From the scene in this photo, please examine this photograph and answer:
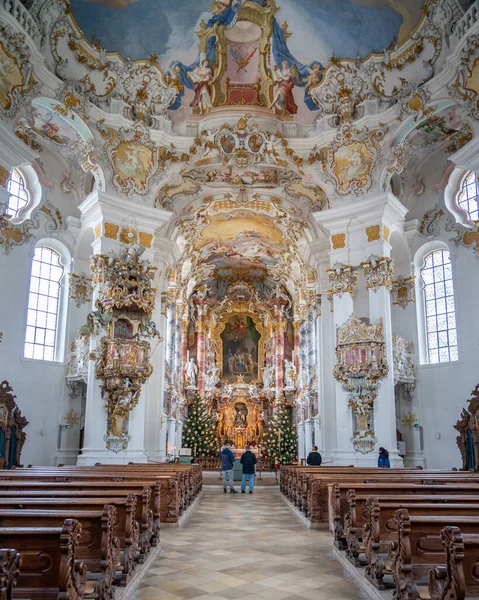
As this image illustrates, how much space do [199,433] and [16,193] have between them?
1552 cm

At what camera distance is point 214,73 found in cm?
1817

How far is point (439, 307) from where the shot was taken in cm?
1936

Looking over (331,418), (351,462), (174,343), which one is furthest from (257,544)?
(174,343)

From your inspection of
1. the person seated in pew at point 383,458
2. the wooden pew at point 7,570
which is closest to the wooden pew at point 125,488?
the wooden pew at point 7,570

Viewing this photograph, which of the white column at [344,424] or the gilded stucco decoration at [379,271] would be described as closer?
the white column at [344,424]

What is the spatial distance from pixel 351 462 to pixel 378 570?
→ 36.6ft

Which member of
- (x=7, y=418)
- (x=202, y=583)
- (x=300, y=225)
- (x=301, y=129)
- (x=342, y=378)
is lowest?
(x=202, y=583)

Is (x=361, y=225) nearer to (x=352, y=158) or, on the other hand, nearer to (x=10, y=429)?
(x=352, y=158)

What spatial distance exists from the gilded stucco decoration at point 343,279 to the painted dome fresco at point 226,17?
634 cm

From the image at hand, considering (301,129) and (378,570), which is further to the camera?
(301,129)

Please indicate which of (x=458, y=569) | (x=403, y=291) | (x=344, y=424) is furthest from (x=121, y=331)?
Answer: (x=458, y=569)

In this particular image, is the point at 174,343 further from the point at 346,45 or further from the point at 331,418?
the point at 346,45

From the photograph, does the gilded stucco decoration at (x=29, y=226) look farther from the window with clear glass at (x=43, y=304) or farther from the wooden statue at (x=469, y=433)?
the wooden statue at (x=469, y=433)

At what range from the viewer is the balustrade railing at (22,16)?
13477mm
